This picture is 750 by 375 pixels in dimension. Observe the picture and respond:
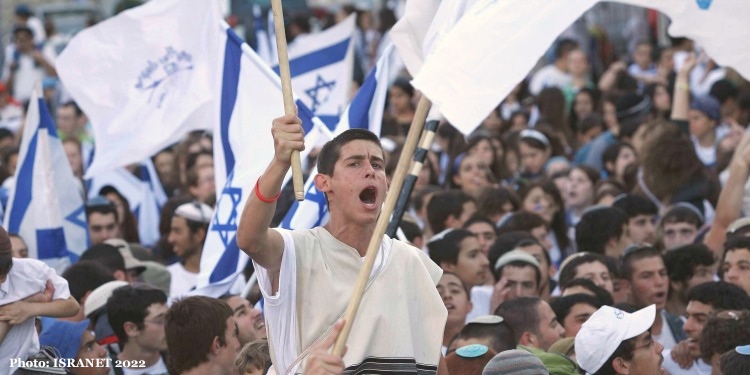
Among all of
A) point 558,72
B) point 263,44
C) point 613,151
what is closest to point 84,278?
point 613,151

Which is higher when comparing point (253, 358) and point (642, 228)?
point (253, 358)

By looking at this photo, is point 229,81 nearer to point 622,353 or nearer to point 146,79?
point 146,79

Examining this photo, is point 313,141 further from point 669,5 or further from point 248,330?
point 669,5

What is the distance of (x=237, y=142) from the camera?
9.53 metres

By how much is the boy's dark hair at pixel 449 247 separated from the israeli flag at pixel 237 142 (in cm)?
136

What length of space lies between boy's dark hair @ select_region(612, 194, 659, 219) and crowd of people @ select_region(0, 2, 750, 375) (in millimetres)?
15

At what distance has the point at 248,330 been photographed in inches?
330

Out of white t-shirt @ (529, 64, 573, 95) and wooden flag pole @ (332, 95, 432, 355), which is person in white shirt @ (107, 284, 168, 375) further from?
white t-shirt @ (529, 64, 573, 95)

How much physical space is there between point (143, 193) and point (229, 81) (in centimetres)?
414

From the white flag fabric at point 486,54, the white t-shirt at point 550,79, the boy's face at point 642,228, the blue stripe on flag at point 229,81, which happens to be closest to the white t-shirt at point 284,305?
the white flag fabric at point 486,54

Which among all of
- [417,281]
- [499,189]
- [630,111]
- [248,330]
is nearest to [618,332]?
[417,281]

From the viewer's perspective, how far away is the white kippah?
10905 millimetres

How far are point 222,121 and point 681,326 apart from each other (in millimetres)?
3241

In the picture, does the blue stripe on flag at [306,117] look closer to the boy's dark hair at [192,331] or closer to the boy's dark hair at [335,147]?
the boy's dark hair at [192,331]
